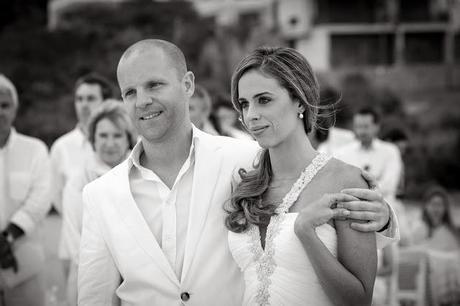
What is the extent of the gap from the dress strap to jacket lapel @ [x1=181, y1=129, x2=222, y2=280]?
16.8 inches

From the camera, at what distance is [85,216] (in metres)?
3.85

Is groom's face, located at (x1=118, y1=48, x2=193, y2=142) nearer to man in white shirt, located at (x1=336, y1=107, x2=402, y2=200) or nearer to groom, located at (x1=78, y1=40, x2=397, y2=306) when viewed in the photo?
groom, located at (x1=78, y1=40, x2=397, y2=306)

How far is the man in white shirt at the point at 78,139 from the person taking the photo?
22.7ft

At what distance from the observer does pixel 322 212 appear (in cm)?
315

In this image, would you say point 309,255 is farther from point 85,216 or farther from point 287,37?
point 287,37

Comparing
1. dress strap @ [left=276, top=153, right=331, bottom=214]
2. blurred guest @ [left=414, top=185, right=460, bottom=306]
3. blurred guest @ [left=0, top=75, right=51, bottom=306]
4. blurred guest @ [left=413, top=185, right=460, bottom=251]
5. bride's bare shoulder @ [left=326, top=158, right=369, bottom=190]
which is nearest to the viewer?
bride's bare shoulder @ [left=326, top=158, right=369, bottom=190]

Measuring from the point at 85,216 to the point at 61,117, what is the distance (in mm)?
21919

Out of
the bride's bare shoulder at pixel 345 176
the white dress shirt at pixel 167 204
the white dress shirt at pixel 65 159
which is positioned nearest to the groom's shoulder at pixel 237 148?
the white dress shirt at pixel 167 204

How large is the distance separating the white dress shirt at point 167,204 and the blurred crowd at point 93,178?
0.91m

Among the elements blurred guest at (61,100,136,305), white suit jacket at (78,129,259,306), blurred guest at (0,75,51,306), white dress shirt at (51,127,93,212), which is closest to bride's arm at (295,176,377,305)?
white suit jacket at (78,129,259,306)

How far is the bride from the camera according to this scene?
3203 millimetres

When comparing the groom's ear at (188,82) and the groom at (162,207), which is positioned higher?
the groom's ear at (188,82)

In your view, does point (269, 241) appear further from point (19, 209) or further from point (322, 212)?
point (19, 209)

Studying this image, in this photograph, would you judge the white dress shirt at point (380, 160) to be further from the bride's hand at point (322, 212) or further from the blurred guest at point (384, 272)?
the bride's hand at point (322, 212)
